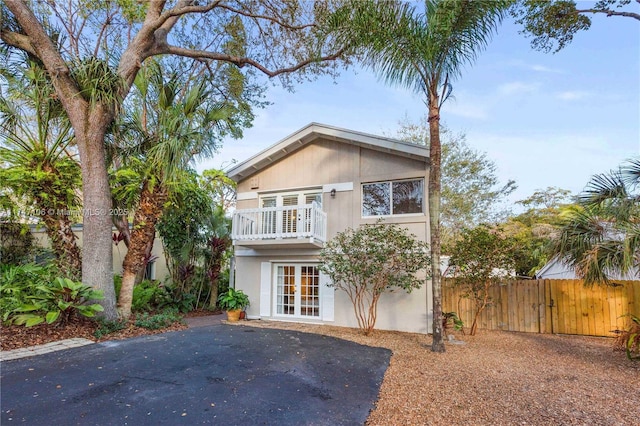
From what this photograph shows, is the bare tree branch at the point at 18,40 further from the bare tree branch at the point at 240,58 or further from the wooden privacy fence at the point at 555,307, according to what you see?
the wooden privacy fence at the point at 555,307

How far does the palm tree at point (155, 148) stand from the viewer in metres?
8.31

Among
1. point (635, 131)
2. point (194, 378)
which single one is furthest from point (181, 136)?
point (635, 131)

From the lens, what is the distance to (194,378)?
4.70 m

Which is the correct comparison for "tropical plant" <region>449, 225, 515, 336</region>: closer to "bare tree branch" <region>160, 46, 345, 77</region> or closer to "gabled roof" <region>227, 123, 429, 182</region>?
"gabled roof" <region>227, 123, 429, 182</region>

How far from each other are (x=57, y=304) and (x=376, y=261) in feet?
23.3

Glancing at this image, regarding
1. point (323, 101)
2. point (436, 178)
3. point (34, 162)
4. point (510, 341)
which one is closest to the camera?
point (436, 178)

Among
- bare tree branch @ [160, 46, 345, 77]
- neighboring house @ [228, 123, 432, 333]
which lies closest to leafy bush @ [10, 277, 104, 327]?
neighboring house @ [228, 123, 432, 333]

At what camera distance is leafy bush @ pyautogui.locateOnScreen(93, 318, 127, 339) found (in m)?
6.95

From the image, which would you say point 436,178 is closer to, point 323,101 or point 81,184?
point 323,101

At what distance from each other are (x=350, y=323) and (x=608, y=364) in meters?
5.78

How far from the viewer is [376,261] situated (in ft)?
27.2

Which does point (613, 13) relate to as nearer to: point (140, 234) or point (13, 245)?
Answer: point (140, 234)

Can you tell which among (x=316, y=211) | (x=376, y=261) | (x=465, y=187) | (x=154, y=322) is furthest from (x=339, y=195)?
(x=465, y=187)

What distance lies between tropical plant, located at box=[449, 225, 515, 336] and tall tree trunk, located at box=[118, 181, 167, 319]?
8.22m
